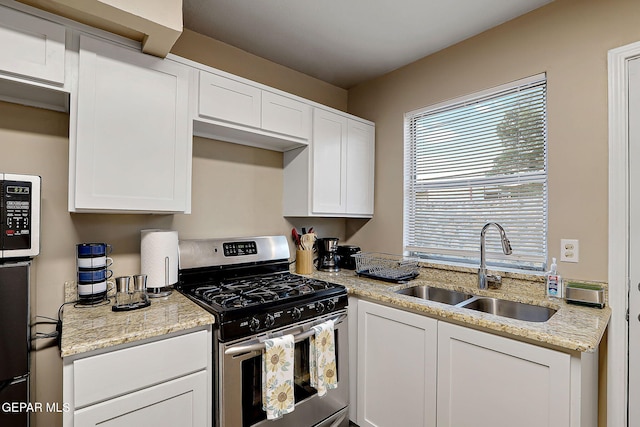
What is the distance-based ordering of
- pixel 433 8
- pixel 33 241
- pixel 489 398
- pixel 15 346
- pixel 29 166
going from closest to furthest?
1. pixel 15 346
2. pixel 33 241
3. pixel 489 398
4. pixel 29 166
5. pixel 433 8

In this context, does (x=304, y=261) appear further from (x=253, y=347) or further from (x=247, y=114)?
(x=247, y=114)

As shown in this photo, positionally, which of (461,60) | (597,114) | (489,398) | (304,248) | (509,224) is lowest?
(489,398)

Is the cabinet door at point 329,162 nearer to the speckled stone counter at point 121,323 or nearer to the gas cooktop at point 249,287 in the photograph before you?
the gas cooktop at point 249,287

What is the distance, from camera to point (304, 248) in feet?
7.91

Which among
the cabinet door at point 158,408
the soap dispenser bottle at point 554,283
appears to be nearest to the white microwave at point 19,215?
the cabinet door at point 158,408

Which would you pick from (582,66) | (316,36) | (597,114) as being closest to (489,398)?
(597,114)

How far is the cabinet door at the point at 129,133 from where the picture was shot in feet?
4.51

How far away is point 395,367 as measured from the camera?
172cm

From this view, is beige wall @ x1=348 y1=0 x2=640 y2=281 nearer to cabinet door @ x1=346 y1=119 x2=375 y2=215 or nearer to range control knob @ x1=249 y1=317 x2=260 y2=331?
cabinet door @ x1=346 y1=119 x2=375 y2=215

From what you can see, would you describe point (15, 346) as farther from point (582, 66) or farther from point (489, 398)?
point (582, 66)

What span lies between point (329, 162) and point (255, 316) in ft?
4.25

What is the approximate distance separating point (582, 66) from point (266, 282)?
2134 mm

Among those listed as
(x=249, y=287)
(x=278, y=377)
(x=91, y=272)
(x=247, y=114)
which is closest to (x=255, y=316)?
(x=278, y=377)

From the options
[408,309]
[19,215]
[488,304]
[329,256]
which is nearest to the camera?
[19,215]
